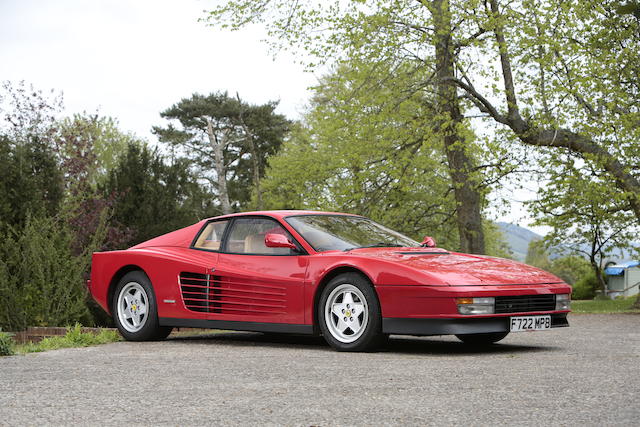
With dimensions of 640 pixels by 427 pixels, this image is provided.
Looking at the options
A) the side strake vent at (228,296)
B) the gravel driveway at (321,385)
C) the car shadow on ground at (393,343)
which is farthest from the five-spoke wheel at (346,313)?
the side strake vent at (228,296)

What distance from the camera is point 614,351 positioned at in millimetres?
7824

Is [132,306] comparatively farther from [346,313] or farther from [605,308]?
[605,308]

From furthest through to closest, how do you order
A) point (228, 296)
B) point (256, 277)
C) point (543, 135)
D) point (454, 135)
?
1. point (454, 135)
2. point (543, 135)
3. point (228, 296)
4. point (256, 277)

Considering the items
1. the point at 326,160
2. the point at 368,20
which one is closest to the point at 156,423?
the point at 368,20

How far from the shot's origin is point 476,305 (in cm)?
718

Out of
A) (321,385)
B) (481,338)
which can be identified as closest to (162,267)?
(481,338)

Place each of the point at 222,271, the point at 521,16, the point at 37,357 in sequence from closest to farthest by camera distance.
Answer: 1. the point at 37,357
2. the point at 222,271
3. the point at 521,16

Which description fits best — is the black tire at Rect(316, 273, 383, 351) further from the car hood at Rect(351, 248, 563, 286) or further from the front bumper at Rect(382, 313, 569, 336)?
the car hood at Rect(351, 248, 563, 286)

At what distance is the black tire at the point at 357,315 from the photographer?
7406 millimetres

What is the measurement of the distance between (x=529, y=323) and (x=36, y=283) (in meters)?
6.19

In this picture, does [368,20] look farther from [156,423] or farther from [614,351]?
[156,423]

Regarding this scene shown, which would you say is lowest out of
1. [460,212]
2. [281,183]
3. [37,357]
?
[37,357]

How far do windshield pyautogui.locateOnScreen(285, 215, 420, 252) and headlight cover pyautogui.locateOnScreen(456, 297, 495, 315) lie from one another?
4.85ft

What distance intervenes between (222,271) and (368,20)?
1230 centimetres
